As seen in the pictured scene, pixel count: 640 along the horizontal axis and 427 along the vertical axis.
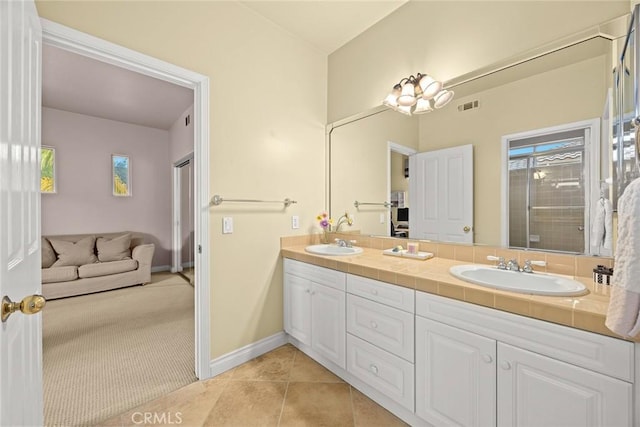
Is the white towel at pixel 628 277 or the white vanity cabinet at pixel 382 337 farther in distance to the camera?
the white vanity cabinet at pixel 382 337

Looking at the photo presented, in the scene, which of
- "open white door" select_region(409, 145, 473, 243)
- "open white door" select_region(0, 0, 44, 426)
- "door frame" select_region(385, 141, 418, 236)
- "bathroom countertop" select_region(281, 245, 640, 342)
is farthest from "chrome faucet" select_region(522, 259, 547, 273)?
"open white door" select_region(0, 0, 44, 426)

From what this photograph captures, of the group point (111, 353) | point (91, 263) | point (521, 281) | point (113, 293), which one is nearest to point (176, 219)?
point (91, 263)

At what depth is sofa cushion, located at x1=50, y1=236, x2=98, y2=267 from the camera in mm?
3881

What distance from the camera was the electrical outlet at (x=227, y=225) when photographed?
2.02 metres

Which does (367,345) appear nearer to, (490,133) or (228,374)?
(228,374)

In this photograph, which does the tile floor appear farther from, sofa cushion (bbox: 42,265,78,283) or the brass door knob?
sofa cushion (bbox: 42,265,78,283)

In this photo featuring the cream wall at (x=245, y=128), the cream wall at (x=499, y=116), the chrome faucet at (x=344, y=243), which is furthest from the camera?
the chrome faucet at (x=344, y=243)

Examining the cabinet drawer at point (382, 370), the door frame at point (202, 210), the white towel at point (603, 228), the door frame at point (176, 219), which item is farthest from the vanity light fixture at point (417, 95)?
the door frame at point (176, 219)

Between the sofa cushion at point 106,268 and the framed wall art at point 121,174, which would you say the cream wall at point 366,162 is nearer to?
the sofa cushion at point 106,268

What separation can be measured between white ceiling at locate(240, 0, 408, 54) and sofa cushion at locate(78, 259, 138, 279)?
3.98m

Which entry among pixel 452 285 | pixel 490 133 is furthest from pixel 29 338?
pixel 490 133

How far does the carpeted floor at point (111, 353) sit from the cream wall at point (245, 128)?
1.69 ft

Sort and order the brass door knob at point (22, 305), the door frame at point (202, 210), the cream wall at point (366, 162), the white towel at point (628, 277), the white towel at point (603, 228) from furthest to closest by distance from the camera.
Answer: the cream wall at point (366, 162) < the door frame at point (202, 210) < the white towel at point (603, 228) < the white towel at point (628, 277) < the brass door knob at point (22, 305)

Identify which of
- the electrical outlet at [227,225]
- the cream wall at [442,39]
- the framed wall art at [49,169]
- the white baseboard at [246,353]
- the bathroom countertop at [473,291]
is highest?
the cream wall at [442,39]
